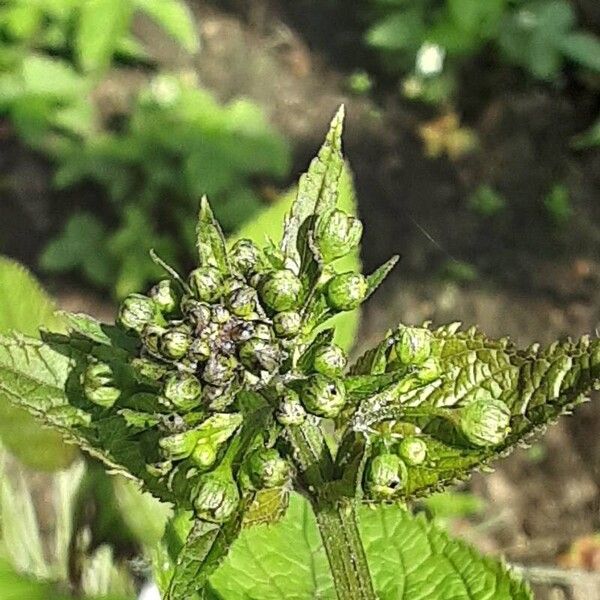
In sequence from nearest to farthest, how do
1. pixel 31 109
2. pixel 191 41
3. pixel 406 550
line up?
1. pixel 406 550
2. pixel 191 41
3. pixel 31 109

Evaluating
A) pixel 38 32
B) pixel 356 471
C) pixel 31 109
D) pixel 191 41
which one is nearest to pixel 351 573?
pixel 356 471

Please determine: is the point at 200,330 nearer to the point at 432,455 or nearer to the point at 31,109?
the point at 432,455

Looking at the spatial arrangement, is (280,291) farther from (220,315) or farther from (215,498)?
(215,498)

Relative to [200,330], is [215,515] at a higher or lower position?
lower

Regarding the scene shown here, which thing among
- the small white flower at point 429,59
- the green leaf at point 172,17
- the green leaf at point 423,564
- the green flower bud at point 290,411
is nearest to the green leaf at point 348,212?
the green leaf at point 423,564

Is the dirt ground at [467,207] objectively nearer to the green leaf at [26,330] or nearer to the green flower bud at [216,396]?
the green leaf at [26,330]

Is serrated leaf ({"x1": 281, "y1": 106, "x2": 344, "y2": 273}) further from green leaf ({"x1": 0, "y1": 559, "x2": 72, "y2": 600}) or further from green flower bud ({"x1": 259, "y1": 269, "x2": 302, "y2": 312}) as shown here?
green leaf ({"x1": 0, "y1": 559, "x2": 72, "y2": 600})
